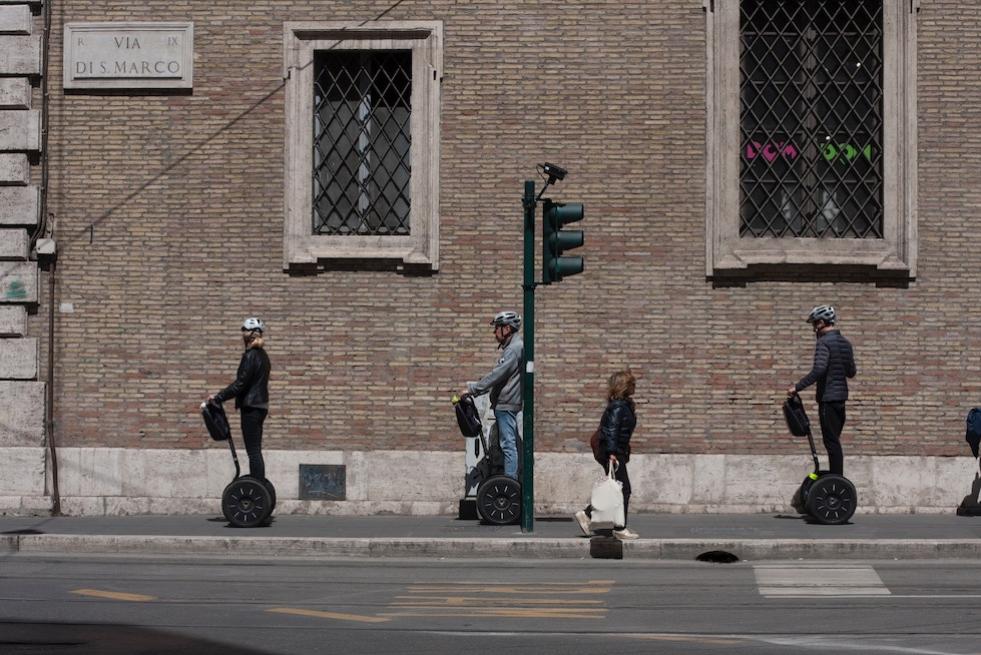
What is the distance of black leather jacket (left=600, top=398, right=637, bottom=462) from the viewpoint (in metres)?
14.7

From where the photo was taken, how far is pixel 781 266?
56.9 ft

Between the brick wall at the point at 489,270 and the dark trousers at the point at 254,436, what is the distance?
179cm

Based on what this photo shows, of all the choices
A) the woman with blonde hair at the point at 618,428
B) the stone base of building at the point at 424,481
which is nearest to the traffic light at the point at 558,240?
the woman with blonde hair at the point at 618,428

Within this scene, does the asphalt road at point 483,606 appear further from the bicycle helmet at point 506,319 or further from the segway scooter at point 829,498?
the bicycle helmet at point 506,319

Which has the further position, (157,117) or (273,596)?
(157,117)

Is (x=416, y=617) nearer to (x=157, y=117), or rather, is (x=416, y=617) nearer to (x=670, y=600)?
(x=670, y=600)

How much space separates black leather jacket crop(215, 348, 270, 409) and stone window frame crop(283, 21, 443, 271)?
2054 mm

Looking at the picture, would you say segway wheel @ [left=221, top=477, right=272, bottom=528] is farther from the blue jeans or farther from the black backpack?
the black backpack

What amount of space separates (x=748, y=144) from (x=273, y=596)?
27.6ft

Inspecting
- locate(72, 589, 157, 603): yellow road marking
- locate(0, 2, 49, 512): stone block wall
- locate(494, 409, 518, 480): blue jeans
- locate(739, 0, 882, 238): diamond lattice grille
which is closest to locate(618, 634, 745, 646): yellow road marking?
locate(72, 589, 157, 603): yellow road marking

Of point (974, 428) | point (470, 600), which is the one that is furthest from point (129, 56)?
point (974, 428)

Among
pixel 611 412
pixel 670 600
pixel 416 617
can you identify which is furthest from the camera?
pixel 611 412

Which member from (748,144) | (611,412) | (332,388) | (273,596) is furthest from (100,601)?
(748,144)

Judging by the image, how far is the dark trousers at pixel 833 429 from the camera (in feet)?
51.7
